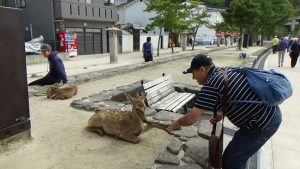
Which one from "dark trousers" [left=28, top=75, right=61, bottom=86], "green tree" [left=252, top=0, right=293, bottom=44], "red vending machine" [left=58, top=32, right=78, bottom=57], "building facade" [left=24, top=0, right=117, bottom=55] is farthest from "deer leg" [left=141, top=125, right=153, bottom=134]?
"green tree" [left=252, top=0, right=293, bottom=44]

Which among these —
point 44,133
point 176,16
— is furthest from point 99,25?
point 44,133

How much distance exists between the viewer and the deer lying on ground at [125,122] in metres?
4.45

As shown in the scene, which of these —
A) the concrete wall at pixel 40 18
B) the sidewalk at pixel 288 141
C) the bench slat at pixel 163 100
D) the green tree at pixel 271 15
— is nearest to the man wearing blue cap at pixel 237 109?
the sidewalk at pixel 288 141

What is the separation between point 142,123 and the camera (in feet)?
14.9

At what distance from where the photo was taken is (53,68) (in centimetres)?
787

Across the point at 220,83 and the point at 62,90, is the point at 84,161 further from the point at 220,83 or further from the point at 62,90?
the point at 62,90

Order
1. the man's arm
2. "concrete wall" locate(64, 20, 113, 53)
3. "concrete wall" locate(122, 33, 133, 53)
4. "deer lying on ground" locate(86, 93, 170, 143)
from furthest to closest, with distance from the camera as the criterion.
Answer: "concrete wall" locate(122, 33, 133, 53), "concrete wall" locate(64, 20, 113, 53), the man's arm, "deer lying on ground" locate(86, 93, 170, 143)

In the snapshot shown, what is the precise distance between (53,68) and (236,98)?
6075 millimetres

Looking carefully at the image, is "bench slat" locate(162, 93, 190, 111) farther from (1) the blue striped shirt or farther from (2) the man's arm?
(1) the blue striped shirt

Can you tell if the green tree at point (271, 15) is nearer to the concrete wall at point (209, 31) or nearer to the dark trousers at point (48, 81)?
the concrete wall at point (209, 31)

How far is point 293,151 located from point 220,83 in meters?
3.42

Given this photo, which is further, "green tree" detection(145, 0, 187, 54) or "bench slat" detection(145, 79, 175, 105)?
"green tree" detection(145, 0, 187, 54)

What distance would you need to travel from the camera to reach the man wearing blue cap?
2826 mm

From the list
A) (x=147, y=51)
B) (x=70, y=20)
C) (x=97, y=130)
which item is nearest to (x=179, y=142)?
(x=97, y=130)
